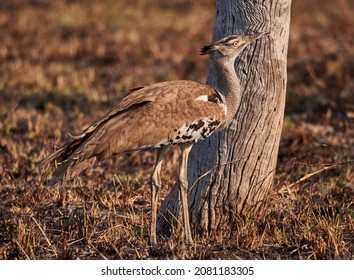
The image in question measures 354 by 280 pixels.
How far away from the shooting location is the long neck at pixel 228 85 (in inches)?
226

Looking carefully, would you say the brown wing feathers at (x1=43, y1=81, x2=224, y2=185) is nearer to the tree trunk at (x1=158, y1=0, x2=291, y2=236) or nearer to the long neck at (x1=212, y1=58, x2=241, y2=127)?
the long neck at (x1=212, y1=58, x2=241, y2=127)

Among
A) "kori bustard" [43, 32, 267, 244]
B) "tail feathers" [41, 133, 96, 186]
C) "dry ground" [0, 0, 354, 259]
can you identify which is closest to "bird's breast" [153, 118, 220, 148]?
"kori bustard" [43, 32, 267, 244]

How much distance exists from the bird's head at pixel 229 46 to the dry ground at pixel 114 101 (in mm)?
1040

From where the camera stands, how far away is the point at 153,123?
5.44 m

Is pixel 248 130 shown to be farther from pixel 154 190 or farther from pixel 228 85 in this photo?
pixel 154 190

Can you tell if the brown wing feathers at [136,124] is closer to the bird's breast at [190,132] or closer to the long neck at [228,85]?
the bird's breast at [190,132]

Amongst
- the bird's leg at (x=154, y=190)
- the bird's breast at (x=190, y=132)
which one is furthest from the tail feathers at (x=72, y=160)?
the bird's leg at (x=154, y=190)

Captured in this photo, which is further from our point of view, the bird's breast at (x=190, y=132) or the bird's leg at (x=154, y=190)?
the bird's leg at (x=154, y=190)

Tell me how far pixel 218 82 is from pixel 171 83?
0.42 metres

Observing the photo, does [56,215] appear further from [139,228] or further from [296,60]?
[296,60]

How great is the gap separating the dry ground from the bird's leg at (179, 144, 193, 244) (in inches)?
6.0

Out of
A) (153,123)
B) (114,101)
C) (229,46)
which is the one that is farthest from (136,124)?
(114,101)
